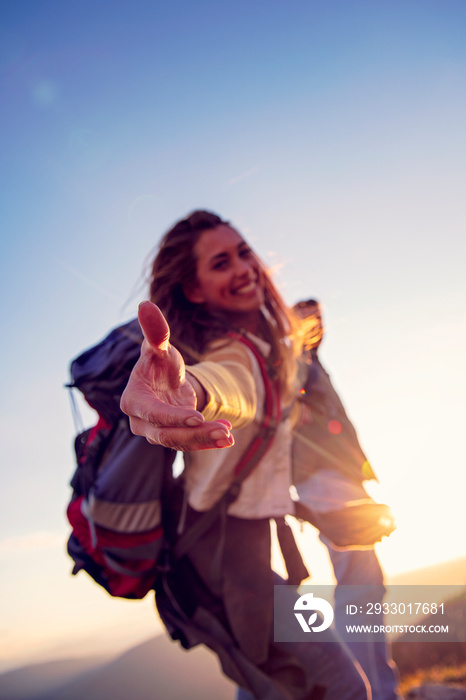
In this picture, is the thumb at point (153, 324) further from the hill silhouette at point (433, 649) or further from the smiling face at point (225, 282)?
the hill silhouette at point (433, 649)

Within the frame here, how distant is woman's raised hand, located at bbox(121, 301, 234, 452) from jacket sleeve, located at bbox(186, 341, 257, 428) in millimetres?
303

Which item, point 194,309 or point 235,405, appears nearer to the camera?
point 235,405

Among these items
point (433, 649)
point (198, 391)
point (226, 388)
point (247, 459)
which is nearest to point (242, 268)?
point (247, 459)

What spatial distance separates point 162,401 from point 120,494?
134cm

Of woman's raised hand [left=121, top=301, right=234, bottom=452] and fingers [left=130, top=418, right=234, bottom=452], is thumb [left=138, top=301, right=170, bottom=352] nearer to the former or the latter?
woman's raised hand [left=121, top=301, right=234, bottom=452]

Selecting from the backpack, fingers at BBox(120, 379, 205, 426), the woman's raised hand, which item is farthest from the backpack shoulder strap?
fingers at BBox(120, 379, 205, 426)

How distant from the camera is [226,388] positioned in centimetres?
189

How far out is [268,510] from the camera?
2652 millimetres

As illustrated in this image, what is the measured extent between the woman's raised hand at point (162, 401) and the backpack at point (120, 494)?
1.04 metres

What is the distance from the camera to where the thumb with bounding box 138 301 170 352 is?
110cm

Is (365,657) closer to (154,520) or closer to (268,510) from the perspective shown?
(268,510)

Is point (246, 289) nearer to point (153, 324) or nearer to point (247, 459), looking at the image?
point (247, 459)

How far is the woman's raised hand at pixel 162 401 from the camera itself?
3.48 feet

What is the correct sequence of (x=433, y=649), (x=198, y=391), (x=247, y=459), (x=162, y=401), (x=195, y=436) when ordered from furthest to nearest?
(x=433, y=649), (x=247, y=459), (x=198, y=391), (x=162, y=401), (x=195, y=436)
